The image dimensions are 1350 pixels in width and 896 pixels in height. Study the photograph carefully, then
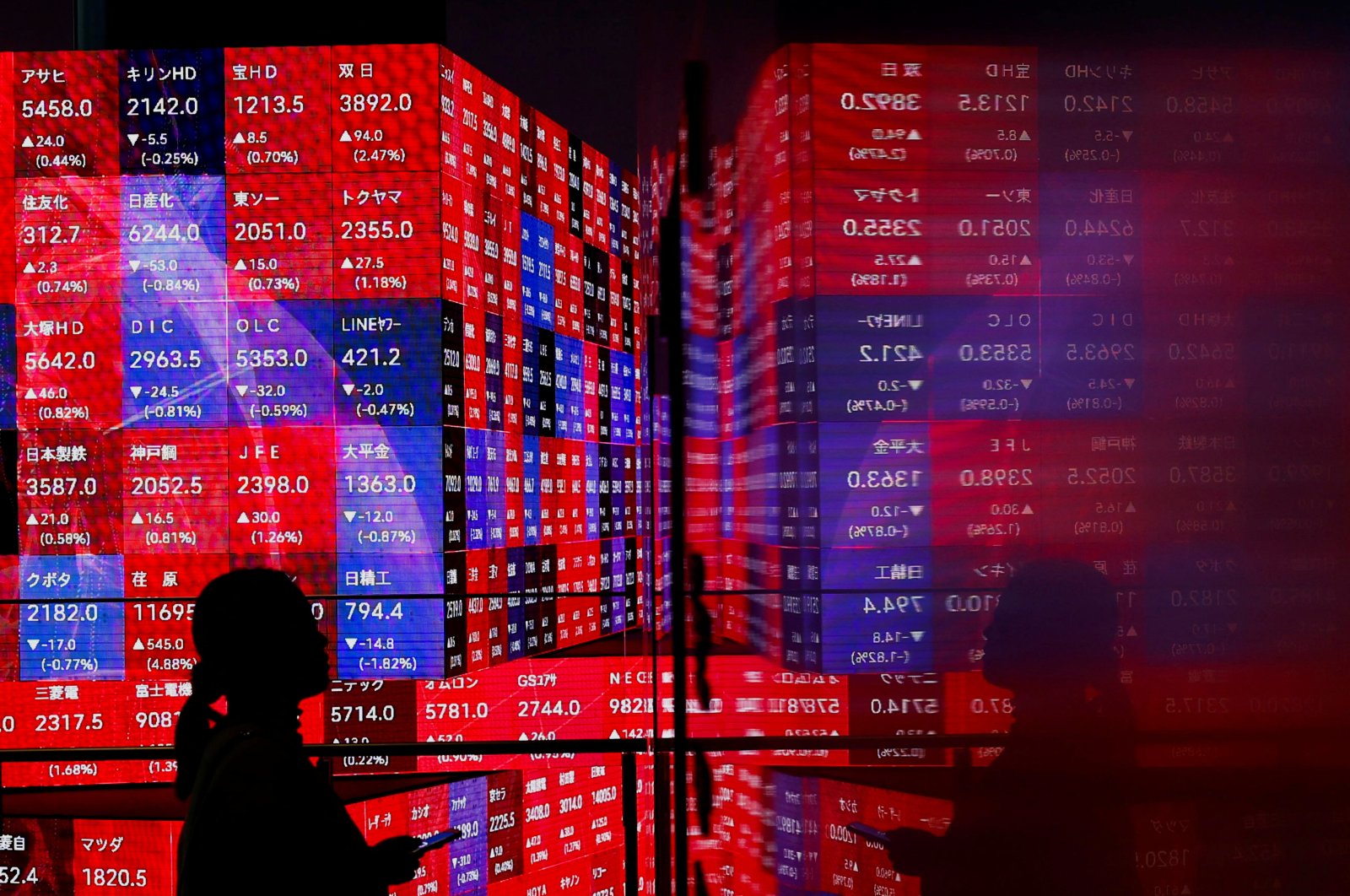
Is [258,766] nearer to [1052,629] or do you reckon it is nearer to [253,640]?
[253,640]

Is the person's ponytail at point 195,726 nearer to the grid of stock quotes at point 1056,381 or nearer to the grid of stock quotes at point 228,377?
the grid of stock quotes at point 1056,381

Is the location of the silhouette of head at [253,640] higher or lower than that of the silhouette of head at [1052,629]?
lower

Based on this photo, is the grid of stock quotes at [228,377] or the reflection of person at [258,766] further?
the grid of stock quotes at [228,377]

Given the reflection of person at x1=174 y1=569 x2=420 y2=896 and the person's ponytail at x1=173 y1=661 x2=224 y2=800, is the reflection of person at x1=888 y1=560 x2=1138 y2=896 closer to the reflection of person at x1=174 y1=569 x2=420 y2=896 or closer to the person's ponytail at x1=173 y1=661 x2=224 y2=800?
the reflection of person at x1=174 y1=569 x2=420 y2=896

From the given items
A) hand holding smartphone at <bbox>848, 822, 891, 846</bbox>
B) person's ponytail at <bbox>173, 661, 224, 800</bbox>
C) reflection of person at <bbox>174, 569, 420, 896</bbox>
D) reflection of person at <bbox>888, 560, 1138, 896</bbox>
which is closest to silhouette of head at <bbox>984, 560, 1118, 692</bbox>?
reflection of person at <bbox>888, 560, 1138, 896</bbox>

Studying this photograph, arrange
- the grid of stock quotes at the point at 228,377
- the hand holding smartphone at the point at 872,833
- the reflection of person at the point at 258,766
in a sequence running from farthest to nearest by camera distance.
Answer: the grid of stock quotes at the point at 228,377 → the reflection of person at the point at 258,766 → the hand holding smartphone at the point at 872,833

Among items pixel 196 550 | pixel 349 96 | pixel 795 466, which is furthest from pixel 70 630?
pixel 795 466

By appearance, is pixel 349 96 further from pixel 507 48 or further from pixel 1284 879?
pixel 1284 879

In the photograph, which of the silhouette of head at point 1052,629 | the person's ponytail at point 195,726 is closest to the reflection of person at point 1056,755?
the silhouette of head at point 1052,629

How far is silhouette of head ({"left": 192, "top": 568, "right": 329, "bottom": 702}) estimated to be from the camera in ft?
3.21

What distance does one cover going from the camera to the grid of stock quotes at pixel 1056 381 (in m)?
0.35

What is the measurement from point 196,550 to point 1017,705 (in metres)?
3.07

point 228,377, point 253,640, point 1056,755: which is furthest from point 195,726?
point 228,377

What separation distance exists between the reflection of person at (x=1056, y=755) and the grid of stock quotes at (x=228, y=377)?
2.59m
